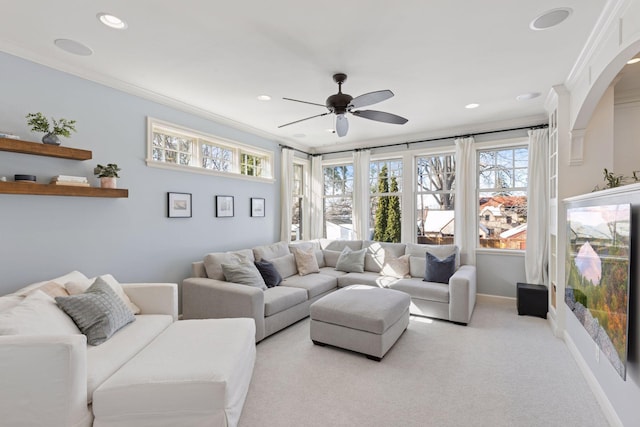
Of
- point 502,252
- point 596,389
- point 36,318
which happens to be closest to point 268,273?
point 36,318

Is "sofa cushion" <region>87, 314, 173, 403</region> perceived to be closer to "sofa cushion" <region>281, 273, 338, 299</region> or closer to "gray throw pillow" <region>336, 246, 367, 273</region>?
"sofa cushion" <region>281, 273, 338, 299</region>

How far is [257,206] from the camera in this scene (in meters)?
5.08

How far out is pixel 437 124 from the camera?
4.79 meters

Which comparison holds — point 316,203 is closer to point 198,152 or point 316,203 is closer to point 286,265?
point 286,265

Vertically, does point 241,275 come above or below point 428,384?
above

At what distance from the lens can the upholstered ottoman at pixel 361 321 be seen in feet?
9.32

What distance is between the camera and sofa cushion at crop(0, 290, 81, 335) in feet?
5.70

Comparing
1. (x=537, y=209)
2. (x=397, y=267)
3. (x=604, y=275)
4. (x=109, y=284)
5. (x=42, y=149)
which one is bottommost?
(x=397, y=267)

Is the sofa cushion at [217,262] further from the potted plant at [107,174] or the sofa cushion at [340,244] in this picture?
the sofa cushion at [340,244]

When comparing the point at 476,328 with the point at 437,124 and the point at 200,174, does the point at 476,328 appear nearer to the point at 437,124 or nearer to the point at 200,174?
the point at 437,124

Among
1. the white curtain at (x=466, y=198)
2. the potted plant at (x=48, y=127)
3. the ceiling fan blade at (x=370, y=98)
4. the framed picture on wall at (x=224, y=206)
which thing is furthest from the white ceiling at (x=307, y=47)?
the framed picture on wall at (x=224, y=206)

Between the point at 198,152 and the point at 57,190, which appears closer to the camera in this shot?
the point at 57,190

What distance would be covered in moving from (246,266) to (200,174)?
149 cm

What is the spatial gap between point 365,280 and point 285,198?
213cm
